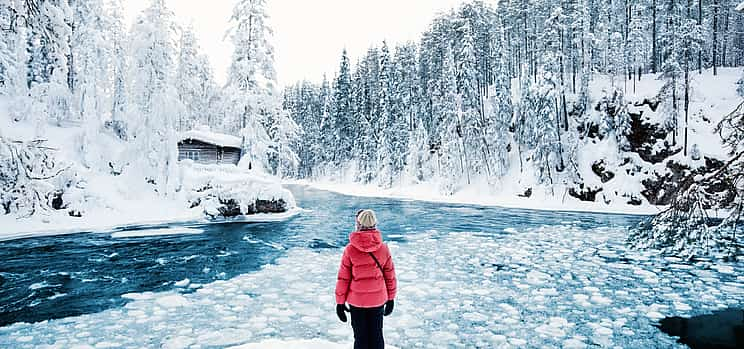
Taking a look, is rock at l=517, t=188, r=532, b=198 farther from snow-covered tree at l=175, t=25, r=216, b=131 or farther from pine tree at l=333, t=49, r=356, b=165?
pine tree at l=333, t=49, r=356, b=165

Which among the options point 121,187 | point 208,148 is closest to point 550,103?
point 208,148

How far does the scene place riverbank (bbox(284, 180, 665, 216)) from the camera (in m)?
32.4

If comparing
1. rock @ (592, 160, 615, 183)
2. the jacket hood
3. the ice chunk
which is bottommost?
the ice chunk

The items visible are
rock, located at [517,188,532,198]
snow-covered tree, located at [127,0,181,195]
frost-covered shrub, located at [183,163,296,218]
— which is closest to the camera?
frost-covered shrub, located at [183,163,296,218]

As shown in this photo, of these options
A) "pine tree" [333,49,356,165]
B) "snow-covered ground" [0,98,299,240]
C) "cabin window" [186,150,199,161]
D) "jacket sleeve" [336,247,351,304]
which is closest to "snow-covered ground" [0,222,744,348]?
"jacket sleeve" [336,247,351,304]

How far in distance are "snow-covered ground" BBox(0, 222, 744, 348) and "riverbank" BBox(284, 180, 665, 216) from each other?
16.0m

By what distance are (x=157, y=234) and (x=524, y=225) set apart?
61.2 ft

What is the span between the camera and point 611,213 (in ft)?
100

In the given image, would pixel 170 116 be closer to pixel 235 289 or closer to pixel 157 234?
pixel 157 234

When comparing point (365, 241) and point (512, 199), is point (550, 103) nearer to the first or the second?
point (512, 199)

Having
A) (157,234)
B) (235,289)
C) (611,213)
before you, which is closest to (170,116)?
(157,234)

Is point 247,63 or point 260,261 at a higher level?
point 247,63

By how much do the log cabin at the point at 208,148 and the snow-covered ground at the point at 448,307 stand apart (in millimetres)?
27105

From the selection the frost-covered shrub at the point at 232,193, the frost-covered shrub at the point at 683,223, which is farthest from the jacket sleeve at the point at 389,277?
the frost-covered shrub at the point at 232,193
